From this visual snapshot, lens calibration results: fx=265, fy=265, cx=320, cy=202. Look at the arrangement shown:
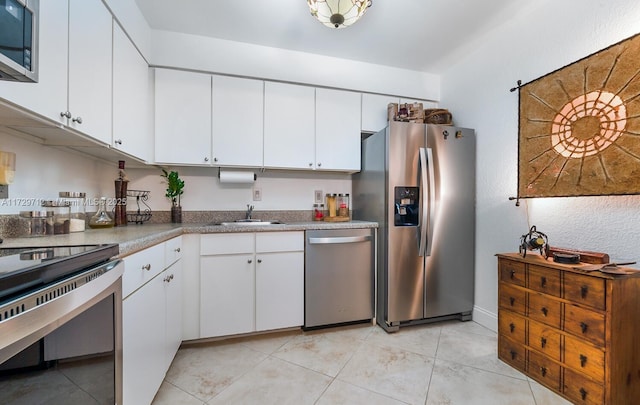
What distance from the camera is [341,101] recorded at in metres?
2.59

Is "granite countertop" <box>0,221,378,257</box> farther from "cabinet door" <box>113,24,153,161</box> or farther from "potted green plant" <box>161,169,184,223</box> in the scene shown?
"cabinet door" <box>113,24,153,161</box>

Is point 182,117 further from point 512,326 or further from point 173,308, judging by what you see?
point 512,326

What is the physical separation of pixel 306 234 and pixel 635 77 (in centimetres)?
217

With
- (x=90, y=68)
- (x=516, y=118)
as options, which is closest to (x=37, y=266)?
(x=90, y=68)

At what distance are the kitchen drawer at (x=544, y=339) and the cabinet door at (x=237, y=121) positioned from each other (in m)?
2.30

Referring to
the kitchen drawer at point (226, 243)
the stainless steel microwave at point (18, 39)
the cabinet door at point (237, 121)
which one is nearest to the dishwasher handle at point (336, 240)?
the kitchen drawer at point (226, 243)

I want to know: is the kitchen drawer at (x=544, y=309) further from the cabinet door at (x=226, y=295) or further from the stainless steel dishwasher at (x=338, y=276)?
the cabinet door at (x=226, y=295)

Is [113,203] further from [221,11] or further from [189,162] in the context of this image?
[221,11]

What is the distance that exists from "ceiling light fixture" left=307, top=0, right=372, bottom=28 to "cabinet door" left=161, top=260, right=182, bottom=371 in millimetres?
1822

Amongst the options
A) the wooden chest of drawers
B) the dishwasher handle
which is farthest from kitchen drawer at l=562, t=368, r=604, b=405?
the dishwasher handle

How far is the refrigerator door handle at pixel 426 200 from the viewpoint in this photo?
7.39ft

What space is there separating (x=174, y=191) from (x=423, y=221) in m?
2.20

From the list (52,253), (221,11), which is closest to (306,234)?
(52,253)

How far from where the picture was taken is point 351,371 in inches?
68.5
